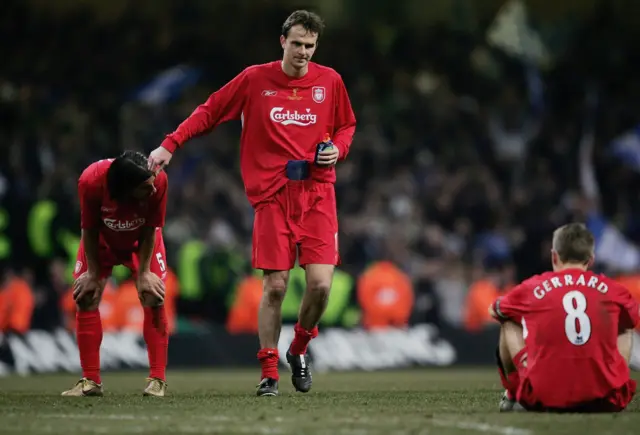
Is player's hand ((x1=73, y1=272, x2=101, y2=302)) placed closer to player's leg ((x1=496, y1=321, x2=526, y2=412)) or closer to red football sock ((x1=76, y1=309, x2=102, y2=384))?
red football sock ((x1=76, y1=309, x2=102, y2=384))

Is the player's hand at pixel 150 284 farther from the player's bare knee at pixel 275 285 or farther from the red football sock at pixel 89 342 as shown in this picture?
the player's bare knee at pixel 275 285

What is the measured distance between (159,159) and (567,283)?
281 cm

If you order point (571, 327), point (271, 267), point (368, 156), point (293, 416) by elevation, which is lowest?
point (293, 416)

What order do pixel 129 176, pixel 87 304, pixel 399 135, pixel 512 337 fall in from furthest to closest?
pixel 399 135
pixel 87 304
pixel 129 176
pixel 512 337

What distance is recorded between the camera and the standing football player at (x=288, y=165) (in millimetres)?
8141

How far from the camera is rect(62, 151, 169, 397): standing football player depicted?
7648 millimetres

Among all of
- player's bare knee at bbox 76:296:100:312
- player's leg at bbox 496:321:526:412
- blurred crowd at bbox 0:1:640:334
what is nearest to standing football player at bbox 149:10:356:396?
player's bare knee at bbox 76:296:100:312

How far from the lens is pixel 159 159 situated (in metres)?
7.88

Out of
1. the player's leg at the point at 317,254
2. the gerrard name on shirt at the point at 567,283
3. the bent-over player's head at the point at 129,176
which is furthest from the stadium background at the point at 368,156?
the gerrard name on shirt at the point at 567,283

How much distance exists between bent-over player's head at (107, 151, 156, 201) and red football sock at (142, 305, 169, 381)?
1037 millimetres

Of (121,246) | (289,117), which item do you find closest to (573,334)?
(289,117)

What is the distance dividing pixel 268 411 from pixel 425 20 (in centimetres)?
1728

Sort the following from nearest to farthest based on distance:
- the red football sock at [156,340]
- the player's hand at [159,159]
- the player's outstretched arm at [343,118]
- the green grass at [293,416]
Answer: the green grass at [293,416]
the player's hand at [159,159]
the red football sock at [156,340]
the player's outstretched arm at [343,118]

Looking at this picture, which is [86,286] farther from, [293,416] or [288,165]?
[293,416]
